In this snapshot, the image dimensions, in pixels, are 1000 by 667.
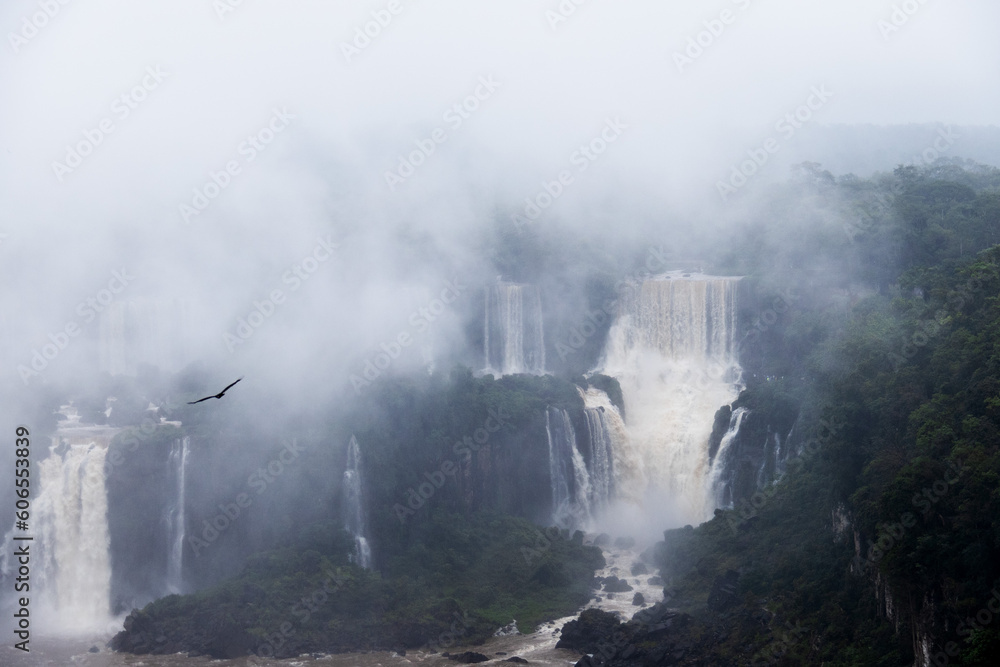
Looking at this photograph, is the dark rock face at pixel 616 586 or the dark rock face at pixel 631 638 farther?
the dark rock face at pixel 616 586

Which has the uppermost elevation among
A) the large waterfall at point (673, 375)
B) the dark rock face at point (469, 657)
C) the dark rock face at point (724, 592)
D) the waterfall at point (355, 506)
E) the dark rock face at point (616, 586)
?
the large waterfall at point (673, 375)

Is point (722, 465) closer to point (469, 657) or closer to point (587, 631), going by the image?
point (587, 631)

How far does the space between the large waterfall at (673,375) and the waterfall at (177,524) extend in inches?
920

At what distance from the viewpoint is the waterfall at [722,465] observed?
56.0 metres

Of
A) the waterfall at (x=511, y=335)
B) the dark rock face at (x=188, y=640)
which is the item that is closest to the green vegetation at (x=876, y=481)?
the waterfall at (x=511, y=335)

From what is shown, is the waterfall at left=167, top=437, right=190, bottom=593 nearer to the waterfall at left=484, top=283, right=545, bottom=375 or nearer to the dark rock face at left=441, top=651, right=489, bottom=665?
the dark rock face at left=441, top=651, right=489, bottom=665

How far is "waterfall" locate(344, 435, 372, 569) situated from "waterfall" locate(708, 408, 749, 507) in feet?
60.1

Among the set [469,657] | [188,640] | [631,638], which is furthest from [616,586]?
[188,640]

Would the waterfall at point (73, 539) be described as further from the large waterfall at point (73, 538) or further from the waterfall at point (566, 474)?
the waterfall at point (566, 474)

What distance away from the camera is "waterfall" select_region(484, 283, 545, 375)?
6712 cm

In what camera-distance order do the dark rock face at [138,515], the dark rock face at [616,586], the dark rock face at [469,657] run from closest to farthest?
Answer: the dark rock face at [469,657] → the dark rock face at [616,586] → the dark rock face at [138,515]

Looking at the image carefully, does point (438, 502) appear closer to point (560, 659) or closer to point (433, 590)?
point (433, 590)

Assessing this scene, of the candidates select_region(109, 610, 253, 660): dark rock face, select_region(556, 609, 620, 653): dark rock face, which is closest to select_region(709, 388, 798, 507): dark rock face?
select_region(556, 609, 620, 653): dark rock face

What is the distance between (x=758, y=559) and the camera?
4531cm
